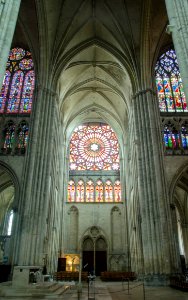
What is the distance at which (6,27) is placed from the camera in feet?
28.6

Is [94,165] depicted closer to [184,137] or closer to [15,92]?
[15,92]

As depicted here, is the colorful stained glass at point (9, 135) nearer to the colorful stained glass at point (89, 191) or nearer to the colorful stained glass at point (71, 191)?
the colorful stained glass at point (71, 191)

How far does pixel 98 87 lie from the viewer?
28.2m

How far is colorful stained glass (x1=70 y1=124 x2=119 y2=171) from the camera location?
108ft

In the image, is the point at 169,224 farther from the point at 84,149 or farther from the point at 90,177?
the point at 84,149

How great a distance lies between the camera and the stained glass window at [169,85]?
20594mm

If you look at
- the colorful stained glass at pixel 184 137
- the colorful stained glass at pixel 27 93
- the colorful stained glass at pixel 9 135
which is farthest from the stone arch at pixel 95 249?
the colorful stained glass at pixel 27 93

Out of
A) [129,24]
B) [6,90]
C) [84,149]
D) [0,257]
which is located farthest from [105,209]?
[129,24]

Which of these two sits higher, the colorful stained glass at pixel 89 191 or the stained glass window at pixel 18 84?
the stained glass window at pixel 18 84

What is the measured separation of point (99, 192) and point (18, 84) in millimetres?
15464

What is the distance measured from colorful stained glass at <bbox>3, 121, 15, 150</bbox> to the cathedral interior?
0.07 m

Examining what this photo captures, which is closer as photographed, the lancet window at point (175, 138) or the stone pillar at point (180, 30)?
the stone pillar at point (180, 30)

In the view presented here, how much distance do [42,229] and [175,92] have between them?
46.5 feet

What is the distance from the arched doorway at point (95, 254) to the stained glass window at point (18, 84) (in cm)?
1643
